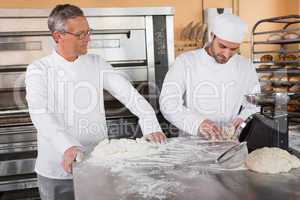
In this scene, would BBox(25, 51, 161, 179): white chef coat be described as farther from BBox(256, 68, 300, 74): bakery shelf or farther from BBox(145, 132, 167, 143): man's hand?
BBox(256, 68, 300, 74): bakery shelf

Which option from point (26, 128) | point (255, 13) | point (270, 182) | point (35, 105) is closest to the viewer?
point (270, 182)

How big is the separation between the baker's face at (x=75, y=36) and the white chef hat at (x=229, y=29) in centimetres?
71

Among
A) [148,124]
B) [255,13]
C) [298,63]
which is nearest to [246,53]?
[255,13]

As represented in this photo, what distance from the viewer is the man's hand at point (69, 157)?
129cm

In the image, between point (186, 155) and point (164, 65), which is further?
point (164, 65)

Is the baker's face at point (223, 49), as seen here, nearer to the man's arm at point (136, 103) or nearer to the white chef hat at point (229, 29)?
the white chef hat at point (229, 29)

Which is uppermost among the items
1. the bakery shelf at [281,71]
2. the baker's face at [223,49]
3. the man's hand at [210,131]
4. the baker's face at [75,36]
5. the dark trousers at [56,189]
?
the baker's face at [75,36]

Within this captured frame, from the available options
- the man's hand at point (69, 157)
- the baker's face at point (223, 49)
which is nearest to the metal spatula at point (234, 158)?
the man's hand at point (69, 157)

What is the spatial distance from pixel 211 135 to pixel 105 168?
62 centimetres

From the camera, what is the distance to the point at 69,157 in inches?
51.4

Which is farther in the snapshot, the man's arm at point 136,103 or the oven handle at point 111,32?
the oven handle at point 111,32

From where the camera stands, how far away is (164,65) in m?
2.72

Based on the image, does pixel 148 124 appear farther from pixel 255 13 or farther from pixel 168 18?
pixel 255 13

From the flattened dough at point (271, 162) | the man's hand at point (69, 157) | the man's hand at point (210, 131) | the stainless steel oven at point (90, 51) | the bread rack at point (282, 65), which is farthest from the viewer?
the bread rack at point (282, 65)
